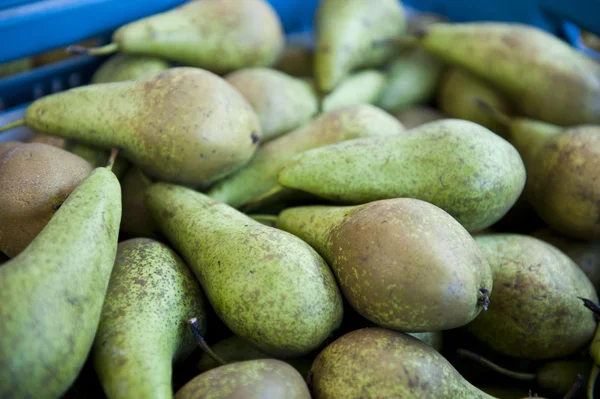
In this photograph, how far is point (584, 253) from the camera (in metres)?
1.52

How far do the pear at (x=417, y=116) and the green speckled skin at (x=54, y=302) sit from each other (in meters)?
1.28

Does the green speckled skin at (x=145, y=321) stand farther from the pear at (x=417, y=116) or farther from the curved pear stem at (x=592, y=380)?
the pear at (x=417, y=116)

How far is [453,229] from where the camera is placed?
3.52 feet

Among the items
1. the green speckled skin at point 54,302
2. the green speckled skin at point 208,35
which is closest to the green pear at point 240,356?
the green speckled skin at point 54,302

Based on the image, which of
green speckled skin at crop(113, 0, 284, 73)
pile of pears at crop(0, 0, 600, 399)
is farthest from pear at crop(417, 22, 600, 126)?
green speckled skin at crop(113, 0, 284, 73)

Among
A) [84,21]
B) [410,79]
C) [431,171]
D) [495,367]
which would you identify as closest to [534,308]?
[495,367]

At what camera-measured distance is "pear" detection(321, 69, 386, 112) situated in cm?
185

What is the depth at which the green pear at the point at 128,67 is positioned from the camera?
164cm

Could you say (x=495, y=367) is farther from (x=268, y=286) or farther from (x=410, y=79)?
(x=410, y=79)

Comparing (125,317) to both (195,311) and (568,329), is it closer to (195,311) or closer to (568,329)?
(195,311)

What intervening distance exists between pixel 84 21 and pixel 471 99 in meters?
1.39

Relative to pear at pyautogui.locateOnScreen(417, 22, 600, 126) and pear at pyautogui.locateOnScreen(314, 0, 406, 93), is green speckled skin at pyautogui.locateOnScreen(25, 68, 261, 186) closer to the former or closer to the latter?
pear at pyautogui.locateOnScreen(314, 0, 406, 93)

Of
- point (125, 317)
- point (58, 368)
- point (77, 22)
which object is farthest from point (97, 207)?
point (77, 22)

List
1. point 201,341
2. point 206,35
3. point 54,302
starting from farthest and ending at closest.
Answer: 1. point 206,35
2. point 201,341
3. point 54,302
